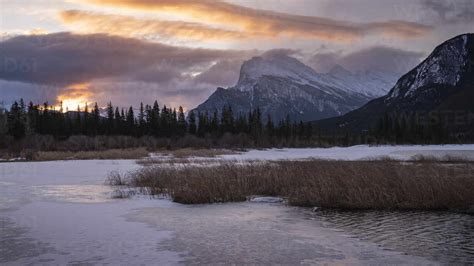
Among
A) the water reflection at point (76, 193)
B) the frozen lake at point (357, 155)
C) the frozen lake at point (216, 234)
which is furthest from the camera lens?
the frozen lake at point (357, 155)

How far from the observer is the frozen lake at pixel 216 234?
970 cm

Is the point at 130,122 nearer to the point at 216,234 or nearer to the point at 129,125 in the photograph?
the point at 129,125

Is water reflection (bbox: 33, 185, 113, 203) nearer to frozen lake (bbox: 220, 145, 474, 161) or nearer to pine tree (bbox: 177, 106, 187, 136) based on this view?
frozen lake (bbox: 220, 145, 474, 161)

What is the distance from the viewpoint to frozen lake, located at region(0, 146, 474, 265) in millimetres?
9703

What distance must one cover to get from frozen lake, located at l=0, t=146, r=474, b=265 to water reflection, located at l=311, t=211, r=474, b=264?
0.02 metres

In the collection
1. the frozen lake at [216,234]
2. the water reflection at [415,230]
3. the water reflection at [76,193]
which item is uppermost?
the water reflection at [76,193]

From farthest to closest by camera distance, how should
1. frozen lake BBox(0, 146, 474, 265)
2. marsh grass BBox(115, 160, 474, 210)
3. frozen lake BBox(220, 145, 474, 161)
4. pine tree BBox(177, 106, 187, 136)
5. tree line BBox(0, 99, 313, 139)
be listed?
pine tree BBox(177, 106, 187, 136), tree line BBox(0, 99, 313, 139), frozen lake BBox(220, 145, 474, 161), marsh grass BBox(115, 160, 474, 210), frozen lake BBox(0, 146, 474, 265)

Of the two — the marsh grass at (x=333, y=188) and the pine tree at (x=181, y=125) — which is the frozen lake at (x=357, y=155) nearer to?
the marsh grass at (x=333, y=188)

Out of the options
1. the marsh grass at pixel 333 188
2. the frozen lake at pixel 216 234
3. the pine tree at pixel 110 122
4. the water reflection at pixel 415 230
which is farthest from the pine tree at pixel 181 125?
the water reflection at pixel 415 230

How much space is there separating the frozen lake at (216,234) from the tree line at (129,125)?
75452 mm

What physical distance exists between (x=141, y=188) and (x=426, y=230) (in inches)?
556

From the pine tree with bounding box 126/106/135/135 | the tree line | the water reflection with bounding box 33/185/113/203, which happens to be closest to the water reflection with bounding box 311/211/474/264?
the water reflection with bounding box 33/185/113/203

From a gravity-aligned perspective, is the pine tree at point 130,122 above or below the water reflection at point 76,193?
above

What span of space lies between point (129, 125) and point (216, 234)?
9870 centimetres
